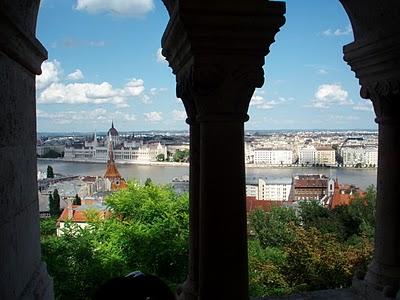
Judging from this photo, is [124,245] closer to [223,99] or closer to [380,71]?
[380,71]

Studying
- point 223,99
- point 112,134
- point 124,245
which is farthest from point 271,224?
point 112,134

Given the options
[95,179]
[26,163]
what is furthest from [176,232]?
[95,179]

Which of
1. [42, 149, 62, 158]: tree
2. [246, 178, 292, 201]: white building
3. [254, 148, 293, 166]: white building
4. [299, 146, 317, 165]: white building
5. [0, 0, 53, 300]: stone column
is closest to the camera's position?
[0, 0, 53, 300]: stone column

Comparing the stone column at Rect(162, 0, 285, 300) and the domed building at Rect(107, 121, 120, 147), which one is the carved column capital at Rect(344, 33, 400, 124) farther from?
the domed building at Rect(107, 121, 120, 147)

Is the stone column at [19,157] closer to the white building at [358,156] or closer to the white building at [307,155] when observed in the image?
the white building at [358,156]

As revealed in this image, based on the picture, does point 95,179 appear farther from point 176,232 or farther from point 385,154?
point 385,154

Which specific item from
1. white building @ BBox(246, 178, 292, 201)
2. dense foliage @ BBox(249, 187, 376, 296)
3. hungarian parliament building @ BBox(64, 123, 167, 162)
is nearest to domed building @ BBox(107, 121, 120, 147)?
hungarian parliament building @ BBox(64, 123, 167, 162)

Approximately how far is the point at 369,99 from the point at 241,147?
2.12 meters

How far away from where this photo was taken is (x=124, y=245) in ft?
43.8

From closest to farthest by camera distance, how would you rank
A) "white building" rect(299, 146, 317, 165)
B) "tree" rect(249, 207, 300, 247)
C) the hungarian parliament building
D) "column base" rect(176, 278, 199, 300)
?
"column base" rect(176, 278, 199, 300)
"tree" rect(249, 207, 300, 247)
the hungarian parliament building
"white building" rect(299, 146, 317, 165)

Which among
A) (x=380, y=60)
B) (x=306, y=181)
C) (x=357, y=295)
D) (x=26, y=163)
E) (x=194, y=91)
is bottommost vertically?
(x=306, y=181)

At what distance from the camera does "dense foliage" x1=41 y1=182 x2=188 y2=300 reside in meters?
11.7

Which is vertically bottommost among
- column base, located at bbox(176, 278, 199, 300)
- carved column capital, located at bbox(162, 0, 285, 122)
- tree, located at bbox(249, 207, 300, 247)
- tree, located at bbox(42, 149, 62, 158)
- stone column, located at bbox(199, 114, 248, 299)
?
tree, located at bbox(249, 207, 300, 247)

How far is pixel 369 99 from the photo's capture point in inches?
183
